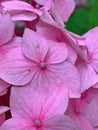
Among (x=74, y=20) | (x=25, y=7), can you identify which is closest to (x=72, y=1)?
(x=25, y=7)

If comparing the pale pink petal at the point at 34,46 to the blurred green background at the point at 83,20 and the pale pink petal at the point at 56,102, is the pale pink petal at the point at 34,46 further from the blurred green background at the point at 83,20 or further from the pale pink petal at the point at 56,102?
the blurred green background at the point at 83,20

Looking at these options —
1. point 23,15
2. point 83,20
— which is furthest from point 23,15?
point 83,20

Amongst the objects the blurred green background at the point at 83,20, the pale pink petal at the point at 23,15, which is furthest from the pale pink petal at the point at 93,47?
the blurred green background at the point at 83,20

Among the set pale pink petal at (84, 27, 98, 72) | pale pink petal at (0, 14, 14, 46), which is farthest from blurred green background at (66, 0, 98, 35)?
pale pink petal at (0, 14, 14, 46)

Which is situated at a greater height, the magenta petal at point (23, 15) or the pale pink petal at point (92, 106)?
the magenta petal at point (23, 15)

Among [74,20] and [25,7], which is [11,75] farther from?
[74,20]

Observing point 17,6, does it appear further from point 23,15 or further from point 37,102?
point 37,102
